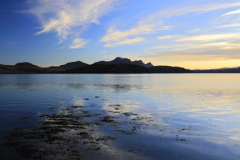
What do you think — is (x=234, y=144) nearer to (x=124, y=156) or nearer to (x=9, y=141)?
(x=124, y=156)

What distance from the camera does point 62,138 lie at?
14.7m

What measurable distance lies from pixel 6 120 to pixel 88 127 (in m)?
11.2

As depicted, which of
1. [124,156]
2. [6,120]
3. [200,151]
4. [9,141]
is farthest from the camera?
[6,120]

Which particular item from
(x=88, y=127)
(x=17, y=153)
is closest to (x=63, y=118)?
(x=88, y=127)

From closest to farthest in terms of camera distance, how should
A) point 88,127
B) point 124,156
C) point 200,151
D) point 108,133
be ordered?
point 124,156, point 200,151, point 108,133, point 88,127

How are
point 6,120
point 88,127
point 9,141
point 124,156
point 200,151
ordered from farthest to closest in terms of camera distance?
point 6,120
point 88,127
point 9,141
point 200,151
point 124,156

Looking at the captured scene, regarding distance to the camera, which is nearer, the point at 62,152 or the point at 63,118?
the point at 62,152

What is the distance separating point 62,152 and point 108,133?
528cm

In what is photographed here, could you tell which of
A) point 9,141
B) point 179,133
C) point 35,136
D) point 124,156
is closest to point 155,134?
point 179,133

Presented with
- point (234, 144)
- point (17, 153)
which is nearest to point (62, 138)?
point (17, 153)

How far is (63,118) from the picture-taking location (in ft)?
71.6

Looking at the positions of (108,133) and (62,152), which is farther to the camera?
(108,133)

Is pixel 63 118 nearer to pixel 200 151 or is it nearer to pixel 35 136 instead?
pixel 35 136

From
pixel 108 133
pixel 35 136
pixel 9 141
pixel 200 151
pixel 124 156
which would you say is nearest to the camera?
pixel 124 156
